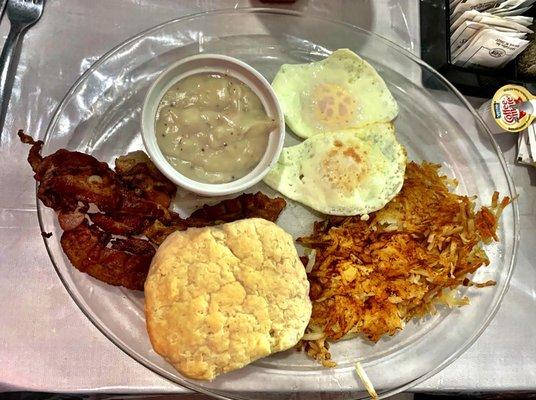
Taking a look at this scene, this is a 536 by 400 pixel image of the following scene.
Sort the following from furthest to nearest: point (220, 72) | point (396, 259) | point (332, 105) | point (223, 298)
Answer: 1. point (332, 105)
2. point (396, 259)
3. point (220, 72)
4. point (223, 298)

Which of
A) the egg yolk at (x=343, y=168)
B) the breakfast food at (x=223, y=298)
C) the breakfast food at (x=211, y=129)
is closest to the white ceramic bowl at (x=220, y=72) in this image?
the breakfast food at (x=211, y=129)

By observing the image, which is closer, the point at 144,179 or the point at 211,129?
the point at 211,129

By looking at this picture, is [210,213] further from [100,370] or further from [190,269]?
[100,370]

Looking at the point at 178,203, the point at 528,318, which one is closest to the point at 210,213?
the point at 178,203

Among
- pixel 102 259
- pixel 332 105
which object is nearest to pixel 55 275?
pixel 102 259

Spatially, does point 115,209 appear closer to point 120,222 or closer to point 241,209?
point 120,222

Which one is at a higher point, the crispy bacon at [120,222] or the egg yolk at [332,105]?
the egg yolk at [332,105]

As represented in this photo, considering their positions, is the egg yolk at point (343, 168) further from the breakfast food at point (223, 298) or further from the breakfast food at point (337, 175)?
the breakfast food at point (223, 298)
